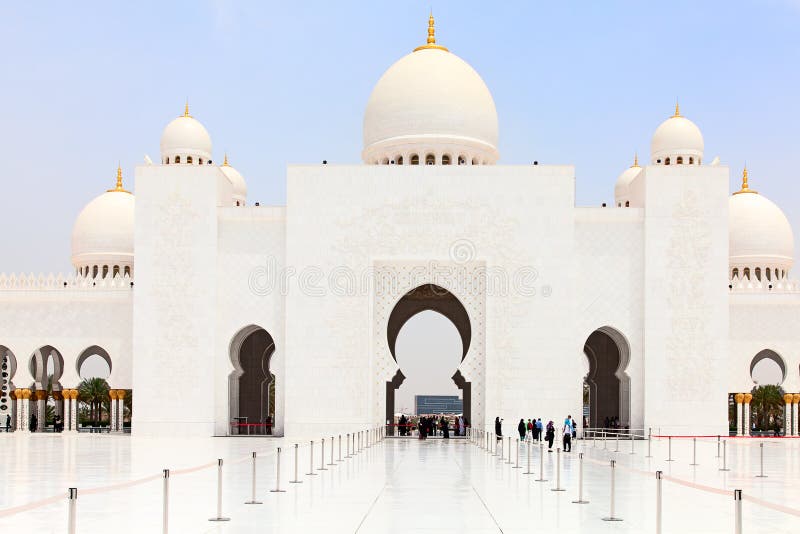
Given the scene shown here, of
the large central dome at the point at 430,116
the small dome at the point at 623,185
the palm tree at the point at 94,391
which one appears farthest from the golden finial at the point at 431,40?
the palm tree at the point at 94,391

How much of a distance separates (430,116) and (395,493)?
15.6 metres

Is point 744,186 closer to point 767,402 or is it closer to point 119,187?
point 767,402

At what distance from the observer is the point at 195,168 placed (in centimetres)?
2294

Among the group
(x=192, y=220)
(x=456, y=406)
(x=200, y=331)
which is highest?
(x=192, y=220)

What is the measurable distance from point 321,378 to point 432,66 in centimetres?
813

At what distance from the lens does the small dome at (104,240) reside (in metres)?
28.6

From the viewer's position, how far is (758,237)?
93.9 ft

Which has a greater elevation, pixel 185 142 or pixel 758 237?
pixel 185 142

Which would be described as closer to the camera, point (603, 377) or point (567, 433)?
point (567, 433)

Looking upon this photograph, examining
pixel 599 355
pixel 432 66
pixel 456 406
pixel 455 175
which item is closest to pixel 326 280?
pixel 455 175

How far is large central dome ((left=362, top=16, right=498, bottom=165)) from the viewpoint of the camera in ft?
79.7

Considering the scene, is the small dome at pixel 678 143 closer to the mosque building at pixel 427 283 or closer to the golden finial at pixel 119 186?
the mosque building at pixel 427 283

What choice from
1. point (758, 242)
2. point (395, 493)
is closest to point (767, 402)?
point (758, 242)

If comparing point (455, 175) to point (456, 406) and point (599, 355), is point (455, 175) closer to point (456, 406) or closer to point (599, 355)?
point (599, 355)
